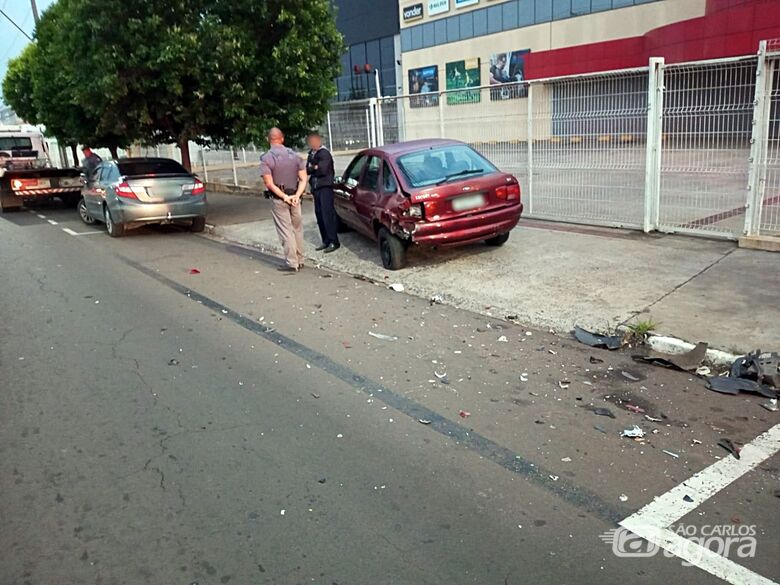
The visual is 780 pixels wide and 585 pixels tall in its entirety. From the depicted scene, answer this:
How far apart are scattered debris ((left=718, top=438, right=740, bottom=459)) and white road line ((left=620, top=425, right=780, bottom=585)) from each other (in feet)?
0.09

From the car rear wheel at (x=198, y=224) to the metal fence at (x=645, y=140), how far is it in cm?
528

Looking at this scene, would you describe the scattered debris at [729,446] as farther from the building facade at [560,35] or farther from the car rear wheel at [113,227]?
the building facade at [560,35]

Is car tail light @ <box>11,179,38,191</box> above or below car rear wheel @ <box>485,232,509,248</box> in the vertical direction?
above

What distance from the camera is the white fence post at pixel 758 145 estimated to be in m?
7.70

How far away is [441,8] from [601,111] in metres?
38.9

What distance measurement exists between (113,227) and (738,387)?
474 inches

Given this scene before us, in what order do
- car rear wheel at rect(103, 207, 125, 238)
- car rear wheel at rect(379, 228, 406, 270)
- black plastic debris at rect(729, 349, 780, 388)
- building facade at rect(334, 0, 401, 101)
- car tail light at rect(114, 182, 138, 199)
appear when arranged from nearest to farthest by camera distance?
black plastic debris at rect(729, 349, 780, 388)
car rear wheel at rect(379, 228, 406, 270)
car tail light at rect(114, 182, 138, 199)
car rear wheel at rect(103, 207, 125, 238)
building facade at rect(334, 0, 401, 101)

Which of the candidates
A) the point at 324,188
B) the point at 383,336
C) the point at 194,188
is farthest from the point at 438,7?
the point at 383,336

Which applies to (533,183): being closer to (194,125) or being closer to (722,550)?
(194,125)

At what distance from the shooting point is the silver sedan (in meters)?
12.6

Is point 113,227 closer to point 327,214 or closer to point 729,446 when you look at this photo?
point 327,214

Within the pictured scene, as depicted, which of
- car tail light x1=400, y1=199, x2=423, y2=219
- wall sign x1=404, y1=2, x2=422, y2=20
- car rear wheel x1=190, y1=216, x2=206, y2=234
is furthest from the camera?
wall sign x1=404, y1=2, x2=422, y2=20

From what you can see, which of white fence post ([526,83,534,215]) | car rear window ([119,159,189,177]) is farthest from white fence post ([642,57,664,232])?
car rear window ([119,159,189,177])

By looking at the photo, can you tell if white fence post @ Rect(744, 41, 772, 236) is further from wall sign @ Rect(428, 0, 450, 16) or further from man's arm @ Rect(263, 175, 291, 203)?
wall sign @ Rect(428, 0, 450, 16)
